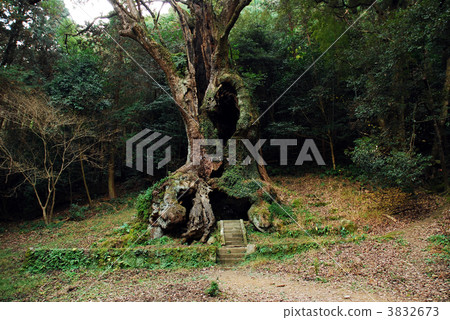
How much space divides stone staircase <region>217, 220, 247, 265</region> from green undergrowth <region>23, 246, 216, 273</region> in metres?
0.41

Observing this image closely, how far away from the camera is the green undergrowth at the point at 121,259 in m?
7.08

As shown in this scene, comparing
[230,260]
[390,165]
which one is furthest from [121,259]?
[390,165]

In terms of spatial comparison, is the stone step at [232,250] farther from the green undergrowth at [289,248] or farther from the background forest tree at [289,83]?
the background forest tree at [289,83]

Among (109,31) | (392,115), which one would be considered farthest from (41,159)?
(392,115)

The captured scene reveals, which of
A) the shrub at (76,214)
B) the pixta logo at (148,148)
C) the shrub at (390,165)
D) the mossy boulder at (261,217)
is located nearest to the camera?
the shrub at (390,165)

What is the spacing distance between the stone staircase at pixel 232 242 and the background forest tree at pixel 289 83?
74.3 inches

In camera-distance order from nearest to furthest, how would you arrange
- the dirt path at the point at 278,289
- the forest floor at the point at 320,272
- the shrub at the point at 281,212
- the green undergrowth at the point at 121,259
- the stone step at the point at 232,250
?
the dirt path at the point at 278,289
the forest floor at the point at 320,272
the green undergrowth at the point at 121,259
the stone step at the point at 232,250
the shrub at the point at 281,212

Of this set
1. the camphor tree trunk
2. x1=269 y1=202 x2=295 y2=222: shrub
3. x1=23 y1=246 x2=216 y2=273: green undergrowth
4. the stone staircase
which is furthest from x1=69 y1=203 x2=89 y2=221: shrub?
x1=269 y1=202 x2=295 y2=222: shrub

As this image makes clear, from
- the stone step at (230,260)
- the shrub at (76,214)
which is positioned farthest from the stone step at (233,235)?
the shrub at (76,214)

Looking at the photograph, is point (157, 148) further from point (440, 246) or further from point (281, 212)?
point (440, 246)

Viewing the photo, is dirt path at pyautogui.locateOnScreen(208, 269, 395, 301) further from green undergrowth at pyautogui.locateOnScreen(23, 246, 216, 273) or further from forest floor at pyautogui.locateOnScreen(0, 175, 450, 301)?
green undergrowth at pyautogui.locateOnScreen(23, 246, 216, 273)

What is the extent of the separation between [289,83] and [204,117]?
28.0 ft

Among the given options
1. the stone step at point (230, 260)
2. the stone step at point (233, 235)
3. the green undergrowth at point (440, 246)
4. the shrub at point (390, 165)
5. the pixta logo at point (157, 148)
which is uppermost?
the pixta logo at point (157, 148)

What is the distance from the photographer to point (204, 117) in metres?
10.7
